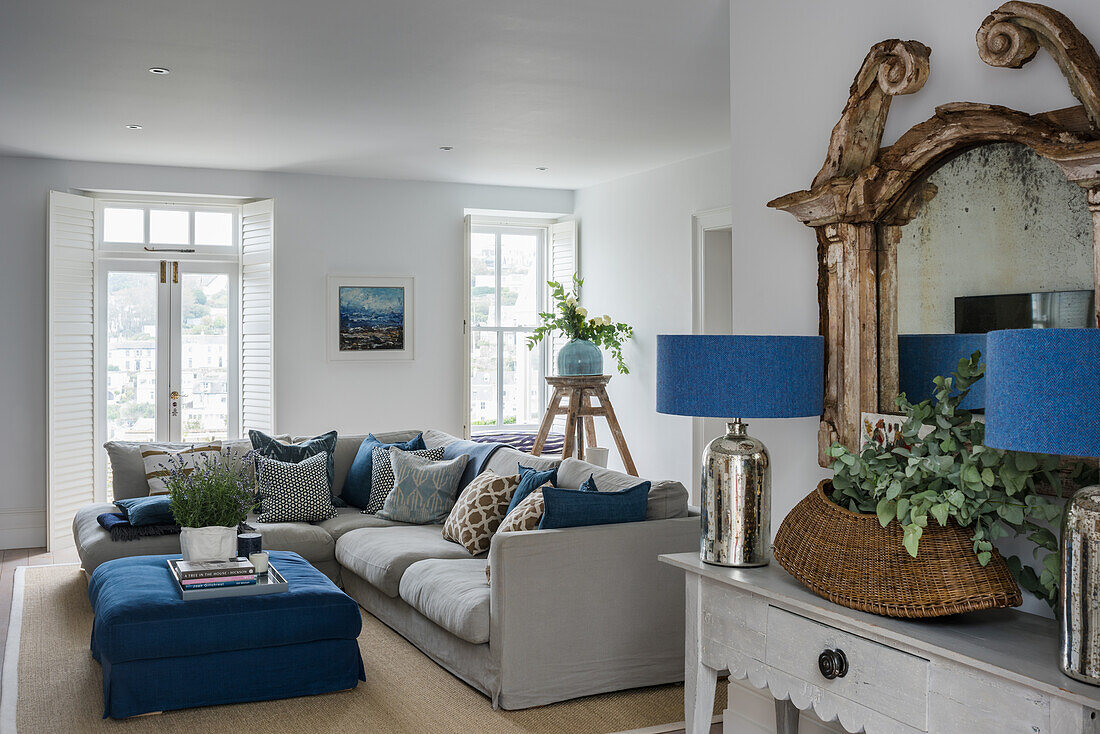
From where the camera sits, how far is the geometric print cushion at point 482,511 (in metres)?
4.40

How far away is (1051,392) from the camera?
5.48 feet

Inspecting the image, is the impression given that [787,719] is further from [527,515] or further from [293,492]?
[293,492]

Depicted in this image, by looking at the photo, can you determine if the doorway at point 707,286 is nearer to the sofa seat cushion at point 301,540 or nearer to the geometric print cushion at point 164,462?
the sofa seat cushion at point 301,540

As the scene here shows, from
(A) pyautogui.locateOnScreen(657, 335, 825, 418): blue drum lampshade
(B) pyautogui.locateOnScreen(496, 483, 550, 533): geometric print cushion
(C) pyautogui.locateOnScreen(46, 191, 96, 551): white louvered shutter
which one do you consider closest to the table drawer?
(A) pyautogui.locateOnScreen(657, 335, 825, 418): blue drum lampshade

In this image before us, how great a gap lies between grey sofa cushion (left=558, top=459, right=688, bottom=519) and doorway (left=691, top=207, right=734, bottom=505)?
7.22ft

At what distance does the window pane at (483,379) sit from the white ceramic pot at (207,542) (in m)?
4.00

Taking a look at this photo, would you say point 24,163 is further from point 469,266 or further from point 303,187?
point 469,266

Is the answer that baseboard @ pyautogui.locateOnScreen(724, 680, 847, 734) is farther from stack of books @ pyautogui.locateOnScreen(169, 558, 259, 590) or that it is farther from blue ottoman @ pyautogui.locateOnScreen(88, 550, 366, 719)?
stack of books @ pyautogui.locateOnScreen(169, 558, 259, 590)

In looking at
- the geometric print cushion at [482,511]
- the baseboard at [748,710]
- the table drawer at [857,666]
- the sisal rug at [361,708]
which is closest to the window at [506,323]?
the geometric print cushion at [482,511]

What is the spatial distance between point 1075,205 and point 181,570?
3.31 m

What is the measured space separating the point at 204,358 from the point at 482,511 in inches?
142

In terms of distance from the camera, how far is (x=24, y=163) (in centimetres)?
651

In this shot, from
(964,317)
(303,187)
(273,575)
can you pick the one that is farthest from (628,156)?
(964,317)

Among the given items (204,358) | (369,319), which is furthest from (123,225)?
(369,319)
